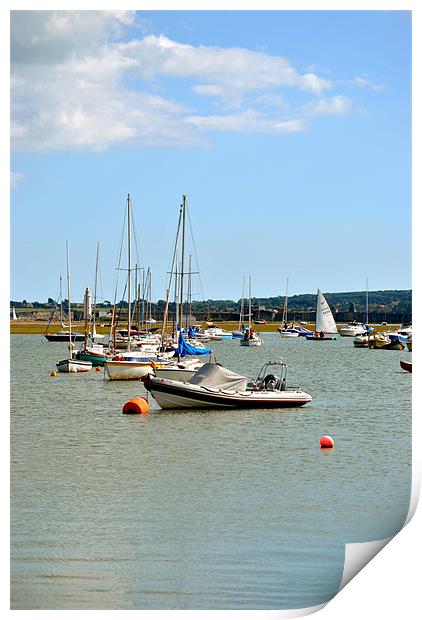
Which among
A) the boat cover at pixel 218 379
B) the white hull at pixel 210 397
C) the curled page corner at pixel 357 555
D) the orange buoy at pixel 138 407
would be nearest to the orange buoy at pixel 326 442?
the white hull at pixel 210 397

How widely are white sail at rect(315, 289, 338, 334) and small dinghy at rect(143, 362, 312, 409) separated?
47885 millimetres

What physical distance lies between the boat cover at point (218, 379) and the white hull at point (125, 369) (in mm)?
9345

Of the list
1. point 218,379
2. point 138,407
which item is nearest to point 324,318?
point 138,407

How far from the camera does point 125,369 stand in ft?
95.8

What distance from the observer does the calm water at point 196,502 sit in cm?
830

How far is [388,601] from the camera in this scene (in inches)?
322

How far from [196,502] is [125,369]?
1784cm

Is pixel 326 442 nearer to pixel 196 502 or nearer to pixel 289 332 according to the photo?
pixel 196 502

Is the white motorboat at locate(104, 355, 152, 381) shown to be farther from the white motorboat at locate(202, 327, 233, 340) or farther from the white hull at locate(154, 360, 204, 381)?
the white motorboat at locate(202, 327, 233, 340)

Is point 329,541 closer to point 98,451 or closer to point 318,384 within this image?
point 98,451

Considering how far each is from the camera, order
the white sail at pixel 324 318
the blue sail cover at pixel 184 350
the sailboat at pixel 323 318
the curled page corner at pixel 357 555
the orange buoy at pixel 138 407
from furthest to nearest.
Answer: the white sail at pixel 324 318
the sailboat at pixel 323 318
the blue sail cover at pixel 184 350
the orange buoy at pixel 138 407
the curled page corner at pixel 357 555

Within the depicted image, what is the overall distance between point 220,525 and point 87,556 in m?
1.72

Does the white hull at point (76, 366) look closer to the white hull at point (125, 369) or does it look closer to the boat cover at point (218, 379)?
the white hull at point (125, 369)

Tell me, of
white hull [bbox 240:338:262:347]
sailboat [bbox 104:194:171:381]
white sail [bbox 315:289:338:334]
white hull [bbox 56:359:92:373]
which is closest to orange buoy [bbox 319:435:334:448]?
sailboat [bbox 104:194:171:381]
